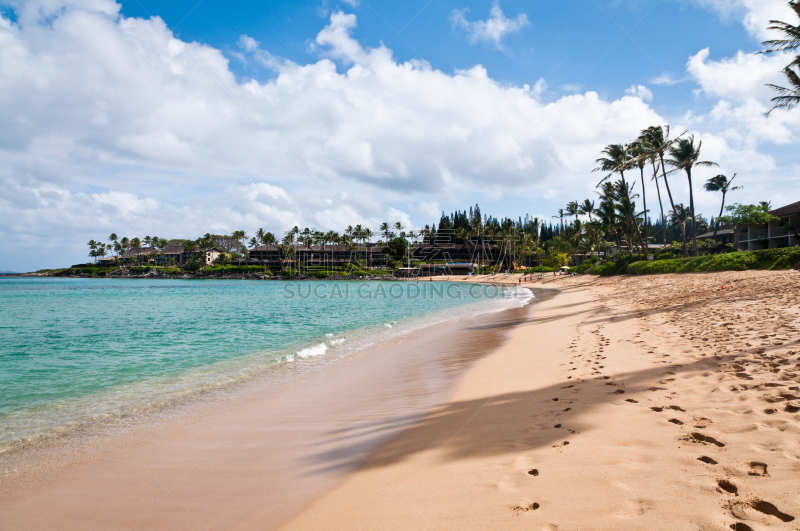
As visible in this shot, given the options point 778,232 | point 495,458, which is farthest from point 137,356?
point 778,232

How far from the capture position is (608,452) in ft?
12.1

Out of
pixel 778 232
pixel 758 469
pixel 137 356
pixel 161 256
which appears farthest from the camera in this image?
pixel 161 256

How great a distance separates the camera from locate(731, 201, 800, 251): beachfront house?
36.0 m

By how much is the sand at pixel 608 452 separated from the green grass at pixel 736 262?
835 inches

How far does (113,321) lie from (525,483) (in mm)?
26258

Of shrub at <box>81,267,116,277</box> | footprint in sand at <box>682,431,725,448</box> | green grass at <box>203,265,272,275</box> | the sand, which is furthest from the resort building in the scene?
footprint in sand at <box>682,431,725,448</box>

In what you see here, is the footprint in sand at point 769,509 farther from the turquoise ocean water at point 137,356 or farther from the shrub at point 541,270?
the shrub at point 541,270

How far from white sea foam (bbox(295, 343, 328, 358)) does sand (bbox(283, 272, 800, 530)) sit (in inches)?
235

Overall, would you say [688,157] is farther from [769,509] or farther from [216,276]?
[216,276]

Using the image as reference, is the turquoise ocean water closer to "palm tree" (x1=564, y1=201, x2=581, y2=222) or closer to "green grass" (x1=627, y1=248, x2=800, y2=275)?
"green grass" (x1=627, y1=248, x2=800, y2=275)

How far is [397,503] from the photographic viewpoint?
11.3 ft

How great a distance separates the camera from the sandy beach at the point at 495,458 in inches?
115

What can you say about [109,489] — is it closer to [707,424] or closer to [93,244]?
[707,424]

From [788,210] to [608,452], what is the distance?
48.9 m
